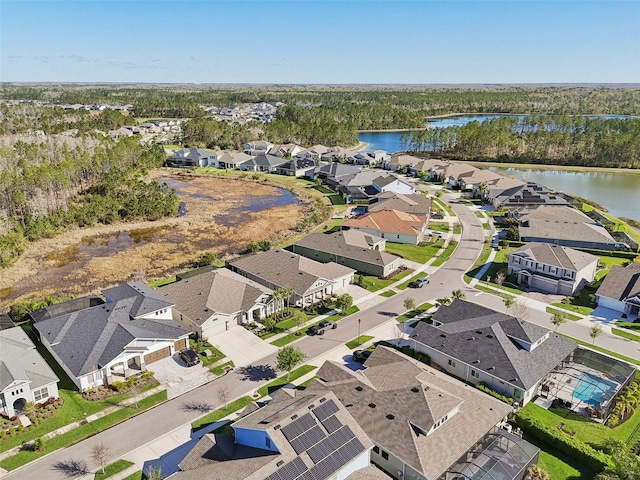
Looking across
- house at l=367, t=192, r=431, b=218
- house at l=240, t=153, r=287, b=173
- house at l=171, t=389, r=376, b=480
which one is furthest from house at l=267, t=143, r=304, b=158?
house at l=171, t=389, r=376, b=480

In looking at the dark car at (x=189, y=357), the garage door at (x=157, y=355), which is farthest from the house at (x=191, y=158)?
the dark car at (x=189, y=357)

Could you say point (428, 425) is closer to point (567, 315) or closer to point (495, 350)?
point (495, 350)

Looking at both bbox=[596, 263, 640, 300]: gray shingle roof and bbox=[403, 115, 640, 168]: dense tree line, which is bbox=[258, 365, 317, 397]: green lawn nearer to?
bbox=[596, 263, 640, 300]: gray shingle roof

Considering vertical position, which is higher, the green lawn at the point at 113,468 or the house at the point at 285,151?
the house at the point at 285,151

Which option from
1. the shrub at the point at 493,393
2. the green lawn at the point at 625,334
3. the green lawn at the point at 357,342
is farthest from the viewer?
the green lawn at the point at 625,334

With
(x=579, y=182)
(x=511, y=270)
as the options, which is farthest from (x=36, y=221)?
(x=579, y=182)

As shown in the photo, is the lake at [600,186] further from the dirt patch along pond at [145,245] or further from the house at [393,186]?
the dirt patch along pond at [145,245]

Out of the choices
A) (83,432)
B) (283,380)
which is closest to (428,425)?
(283,380)
